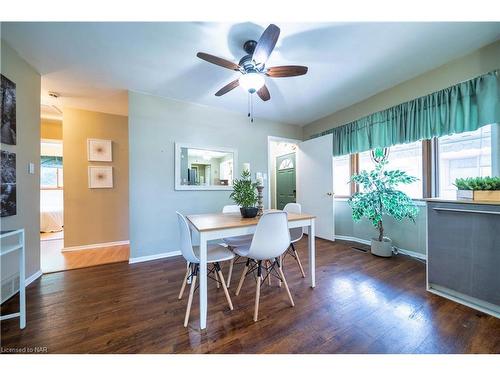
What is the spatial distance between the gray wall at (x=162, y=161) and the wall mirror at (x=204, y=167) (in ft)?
0.31

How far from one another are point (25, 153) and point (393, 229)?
496 centimetres

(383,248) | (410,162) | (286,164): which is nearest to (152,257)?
(383,248)

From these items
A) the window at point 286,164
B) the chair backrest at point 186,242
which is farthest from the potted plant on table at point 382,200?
the chair backrest at point 186,242

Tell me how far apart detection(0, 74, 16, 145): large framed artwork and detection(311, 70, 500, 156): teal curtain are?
450cm

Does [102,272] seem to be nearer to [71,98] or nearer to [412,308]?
[71,98]

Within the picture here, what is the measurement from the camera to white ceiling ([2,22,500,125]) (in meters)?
1.67

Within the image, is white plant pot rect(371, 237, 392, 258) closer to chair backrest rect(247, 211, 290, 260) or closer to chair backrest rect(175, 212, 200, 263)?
chair backrest rect(247, 211, 290, 260)

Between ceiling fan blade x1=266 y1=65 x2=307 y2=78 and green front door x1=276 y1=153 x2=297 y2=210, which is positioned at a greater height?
ceiling fan blade x1=266 y1=65 x2=307 y2=78

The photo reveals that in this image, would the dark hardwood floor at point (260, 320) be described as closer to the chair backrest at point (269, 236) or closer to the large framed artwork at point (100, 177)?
the chair backrest at point (269, 236)

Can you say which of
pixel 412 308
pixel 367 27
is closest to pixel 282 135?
pixel 367 27

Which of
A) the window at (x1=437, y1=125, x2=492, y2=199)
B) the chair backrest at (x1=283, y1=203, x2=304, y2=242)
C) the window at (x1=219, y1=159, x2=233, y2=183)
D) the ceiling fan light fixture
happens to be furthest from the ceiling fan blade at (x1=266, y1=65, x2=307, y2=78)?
the window at (x1=437, y1=125, x2=492, y2=199)

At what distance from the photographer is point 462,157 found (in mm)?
2346

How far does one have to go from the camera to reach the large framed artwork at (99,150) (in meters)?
3.41
